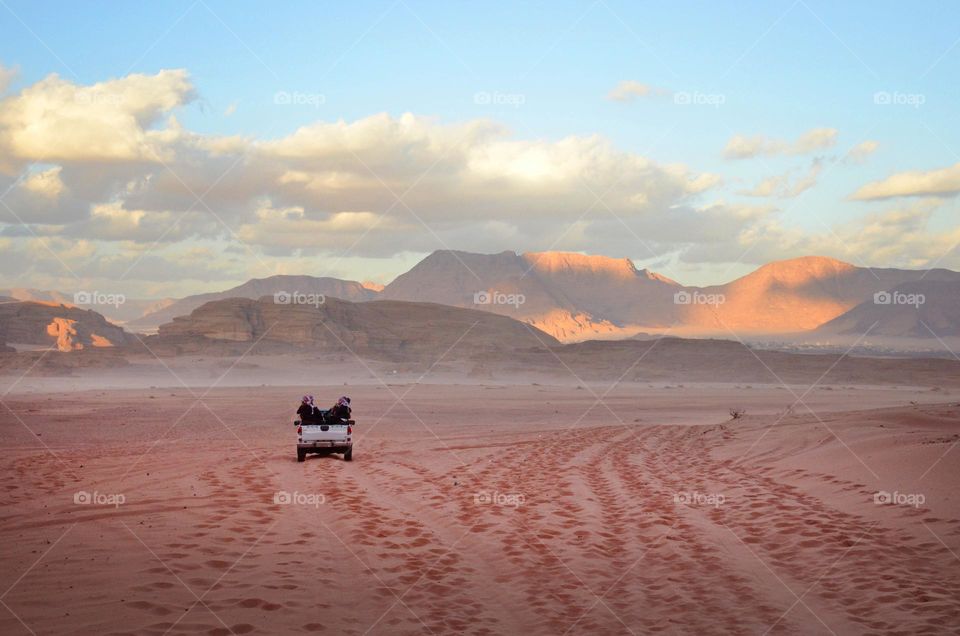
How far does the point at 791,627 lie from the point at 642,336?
140494 mm

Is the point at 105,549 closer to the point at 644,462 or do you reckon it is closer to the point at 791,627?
the point at 791,627

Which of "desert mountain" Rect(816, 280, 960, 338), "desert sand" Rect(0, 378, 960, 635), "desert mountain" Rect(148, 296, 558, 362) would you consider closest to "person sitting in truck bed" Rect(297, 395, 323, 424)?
"desert sand" Rect(0, 378, 960, 635)

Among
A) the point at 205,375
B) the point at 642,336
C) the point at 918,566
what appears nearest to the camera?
the point at 918,566

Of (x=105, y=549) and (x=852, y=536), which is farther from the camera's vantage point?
(x=852, y=536)

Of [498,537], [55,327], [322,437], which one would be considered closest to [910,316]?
[55,327]

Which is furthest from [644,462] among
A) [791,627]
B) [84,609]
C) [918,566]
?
[84,609]

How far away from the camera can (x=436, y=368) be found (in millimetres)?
77250

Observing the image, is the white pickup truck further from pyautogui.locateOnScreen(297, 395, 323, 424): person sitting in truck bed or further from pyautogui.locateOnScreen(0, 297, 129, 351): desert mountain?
pyautogui.locateOnScreen(0, 297, 129, 351): desert mountain

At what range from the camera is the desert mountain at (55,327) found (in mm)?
84312

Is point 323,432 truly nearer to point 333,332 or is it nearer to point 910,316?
point 333,332

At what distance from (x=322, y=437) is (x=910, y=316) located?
173055 millimetres

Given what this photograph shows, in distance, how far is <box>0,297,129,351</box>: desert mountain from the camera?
84.3 metres

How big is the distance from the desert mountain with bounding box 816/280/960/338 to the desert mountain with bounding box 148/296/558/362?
98465mm

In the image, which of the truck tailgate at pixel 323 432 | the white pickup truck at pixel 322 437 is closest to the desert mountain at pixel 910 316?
the white pickup truck at pixel 322 437
